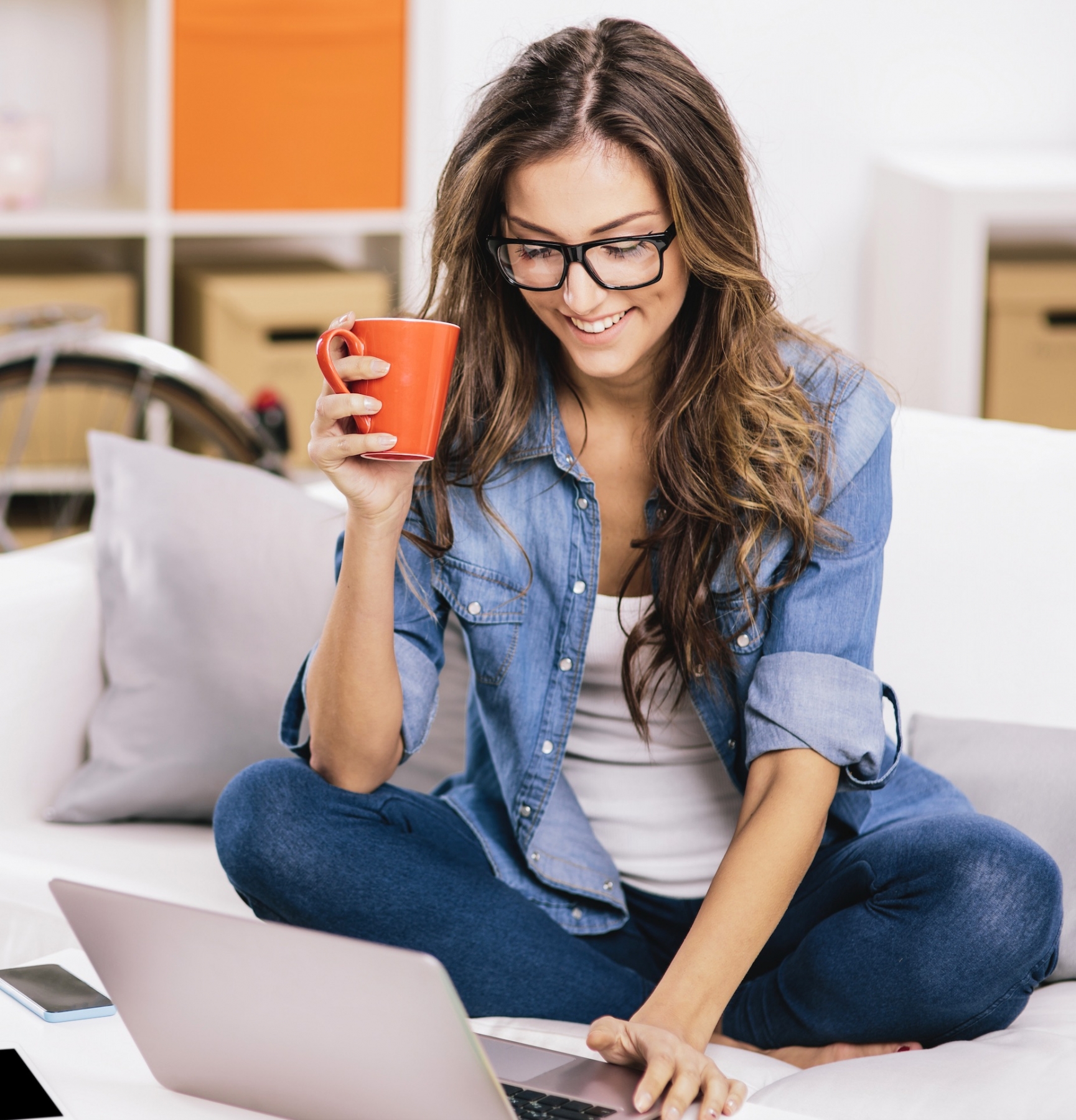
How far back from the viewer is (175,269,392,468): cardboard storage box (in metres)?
2.90

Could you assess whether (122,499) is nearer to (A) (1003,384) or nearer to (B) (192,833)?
(B) (192,833)

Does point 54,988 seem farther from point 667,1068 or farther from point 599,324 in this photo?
point 599,324

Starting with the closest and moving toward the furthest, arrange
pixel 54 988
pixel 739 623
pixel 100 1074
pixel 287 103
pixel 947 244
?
1. pixel 100 1074
2. pixel 54 988
3. pixel 739 623
4. pixel 947 244
5. pixel 287 103

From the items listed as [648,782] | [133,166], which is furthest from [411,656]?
[133,166]

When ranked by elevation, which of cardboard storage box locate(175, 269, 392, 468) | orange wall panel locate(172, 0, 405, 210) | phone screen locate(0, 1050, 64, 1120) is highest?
orange wall panel locate(172, 0, 405, 210)

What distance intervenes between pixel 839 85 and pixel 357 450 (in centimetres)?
224

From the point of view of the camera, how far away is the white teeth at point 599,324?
1259 millimetres

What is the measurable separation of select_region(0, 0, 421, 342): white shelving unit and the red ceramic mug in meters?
1.64

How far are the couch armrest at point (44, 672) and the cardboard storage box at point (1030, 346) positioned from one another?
172 cm

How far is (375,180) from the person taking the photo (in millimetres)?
2961

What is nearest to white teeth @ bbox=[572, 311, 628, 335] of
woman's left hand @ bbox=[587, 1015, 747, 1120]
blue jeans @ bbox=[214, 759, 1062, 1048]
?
blue jeans @ bbox=[214, 759, 1062, 1048]

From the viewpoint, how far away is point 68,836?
1.60 metres

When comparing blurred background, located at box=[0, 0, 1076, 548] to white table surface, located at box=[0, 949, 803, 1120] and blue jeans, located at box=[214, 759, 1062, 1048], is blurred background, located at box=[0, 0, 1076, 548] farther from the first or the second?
white table surface, located at box=[0, 949, 803, 1120]

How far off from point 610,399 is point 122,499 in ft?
1.88
